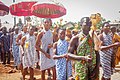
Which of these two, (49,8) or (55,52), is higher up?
(49,8)

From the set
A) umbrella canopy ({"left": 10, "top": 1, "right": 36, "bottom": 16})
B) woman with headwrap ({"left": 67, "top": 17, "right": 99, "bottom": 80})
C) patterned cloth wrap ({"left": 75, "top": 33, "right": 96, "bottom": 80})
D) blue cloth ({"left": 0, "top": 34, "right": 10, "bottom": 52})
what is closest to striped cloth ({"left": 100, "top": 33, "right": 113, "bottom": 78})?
woman with headwrap ({"left": 67, "top": 17, "right": 99, "bottom": 80})

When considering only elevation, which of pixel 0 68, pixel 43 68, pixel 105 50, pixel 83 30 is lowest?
pixel 0 68

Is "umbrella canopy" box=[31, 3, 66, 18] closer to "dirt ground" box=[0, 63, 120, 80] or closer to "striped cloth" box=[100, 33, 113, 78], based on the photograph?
"dirt ground" box=[0, 63, 120, 80]

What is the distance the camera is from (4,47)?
14.6m

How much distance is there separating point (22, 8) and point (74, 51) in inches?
338

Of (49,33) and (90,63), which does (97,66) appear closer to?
(90,63)

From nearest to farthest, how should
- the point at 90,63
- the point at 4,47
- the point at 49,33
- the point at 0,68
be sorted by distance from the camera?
the point at 90,63
the point at 49,33
the point at 0,68
the point at 4,47

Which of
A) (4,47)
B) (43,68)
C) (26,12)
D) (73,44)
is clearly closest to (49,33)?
(43,68)

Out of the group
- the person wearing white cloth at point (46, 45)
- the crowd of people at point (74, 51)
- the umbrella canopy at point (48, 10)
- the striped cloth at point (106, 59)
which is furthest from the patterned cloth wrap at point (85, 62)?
the umbrella canopy at point (48, 10)

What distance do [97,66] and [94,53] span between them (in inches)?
10.4

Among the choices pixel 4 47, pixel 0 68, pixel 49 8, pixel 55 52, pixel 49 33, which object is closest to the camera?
pixel 55 52

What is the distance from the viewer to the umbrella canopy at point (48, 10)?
1057 cm

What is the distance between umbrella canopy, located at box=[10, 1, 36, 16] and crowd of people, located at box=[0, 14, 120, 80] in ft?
5.91

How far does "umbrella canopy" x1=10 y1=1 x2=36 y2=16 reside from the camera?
12.8m
